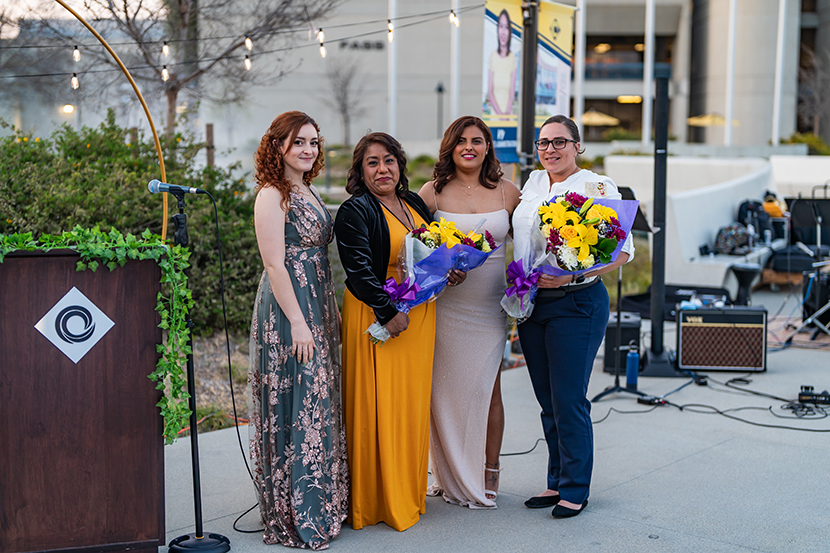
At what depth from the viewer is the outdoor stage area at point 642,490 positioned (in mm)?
3955

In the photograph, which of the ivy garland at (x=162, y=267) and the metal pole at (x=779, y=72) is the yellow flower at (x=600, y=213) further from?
the metal pole at (x=779, y=72)

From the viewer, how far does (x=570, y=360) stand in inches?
165

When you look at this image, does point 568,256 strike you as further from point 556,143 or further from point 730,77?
point 730,77

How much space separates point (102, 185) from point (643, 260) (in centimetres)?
1001

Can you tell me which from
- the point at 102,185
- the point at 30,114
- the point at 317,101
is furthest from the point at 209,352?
the point at 317,101

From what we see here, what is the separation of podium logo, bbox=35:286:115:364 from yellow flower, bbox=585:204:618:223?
233 centimetres

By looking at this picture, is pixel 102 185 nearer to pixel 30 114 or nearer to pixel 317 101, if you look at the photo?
pixel 30 114

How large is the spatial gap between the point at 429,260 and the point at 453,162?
0.75m

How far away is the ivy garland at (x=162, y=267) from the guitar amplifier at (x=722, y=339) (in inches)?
219

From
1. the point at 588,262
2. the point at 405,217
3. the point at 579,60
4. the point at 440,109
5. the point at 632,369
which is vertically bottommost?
the point at 632,369

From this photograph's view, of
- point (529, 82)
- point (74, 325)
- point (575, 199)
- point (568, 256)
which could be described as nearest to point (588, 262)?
point (568, 256)

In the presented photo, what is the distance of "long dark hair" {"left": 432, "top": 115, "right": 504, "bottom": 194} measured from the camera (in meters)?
4.23

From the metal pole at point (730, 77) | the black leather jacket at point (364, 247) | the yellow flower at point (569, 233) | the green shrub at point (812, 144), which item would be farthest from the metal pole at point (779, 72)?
the black leather jacket at point (364, 247)

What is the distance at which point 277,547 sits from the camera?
3914mm
